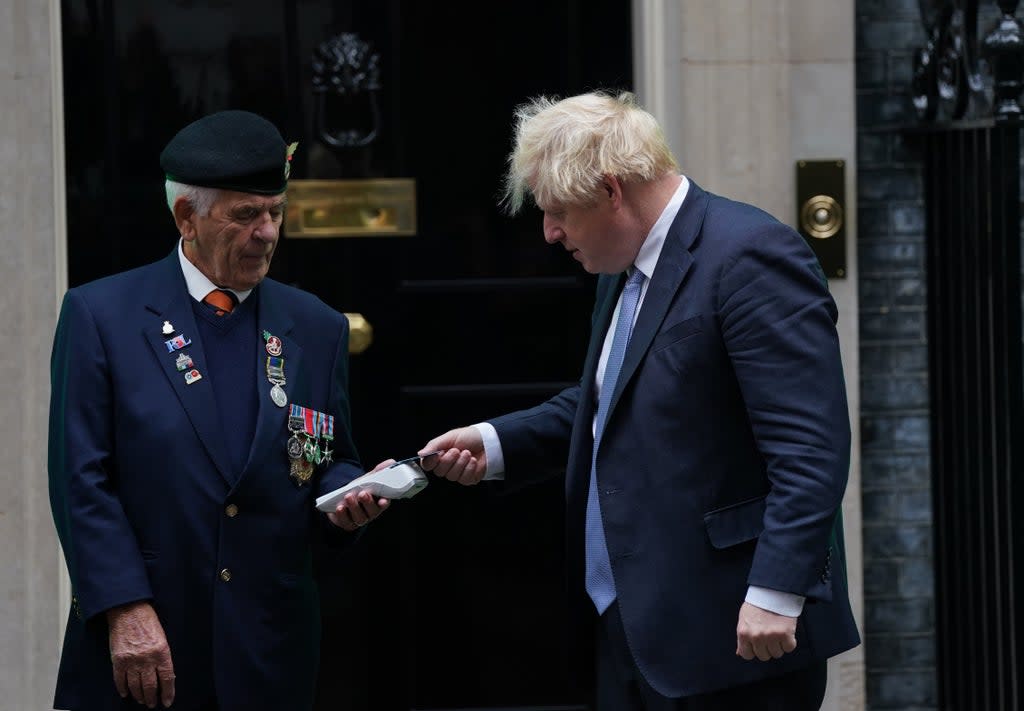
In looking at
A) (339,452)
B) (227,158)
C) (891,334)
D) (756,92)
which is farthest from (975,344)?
(227,158)

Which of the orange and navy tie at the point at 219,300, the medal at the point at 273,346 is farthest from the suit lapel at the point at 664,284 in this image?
the orange and navy tie at the point at 219,300

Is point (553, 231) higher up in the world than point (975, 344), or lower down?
higher up

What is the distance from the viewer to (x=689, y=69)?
439cm

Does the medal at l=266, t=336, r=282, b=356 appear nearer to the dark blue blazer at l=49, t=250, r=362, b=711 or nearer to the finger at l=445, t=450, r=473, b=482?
the dark blue blazer at l=49, t=250, r=362, b=711

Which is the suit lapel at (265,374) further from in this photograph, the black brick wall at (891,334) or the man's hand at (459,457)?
the black brick wall at (891,334)

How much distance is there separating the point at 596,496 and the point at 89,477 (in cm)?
95

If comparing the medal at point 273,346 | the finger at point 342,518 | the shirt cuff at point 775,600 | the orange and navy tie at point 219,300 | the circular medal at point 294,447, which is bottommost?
the shirt cuff at point 775,600

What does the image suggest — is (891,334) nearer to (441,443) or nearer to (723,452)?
(441,443)

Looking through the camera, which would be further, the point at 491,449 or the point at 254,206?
the point at 491,449

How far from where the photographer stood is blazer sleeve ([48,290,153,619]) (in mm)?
2902

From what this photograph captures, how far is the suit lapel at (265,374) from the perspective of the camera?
3025 mm

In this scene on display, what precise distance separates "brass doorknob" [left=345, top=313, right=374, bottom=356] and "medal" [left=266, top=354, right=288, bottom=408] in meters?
1.39

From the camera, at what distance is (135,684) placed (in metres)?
2.96

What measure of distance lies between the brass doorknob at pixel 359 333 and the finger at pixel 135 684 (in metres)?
1.70
